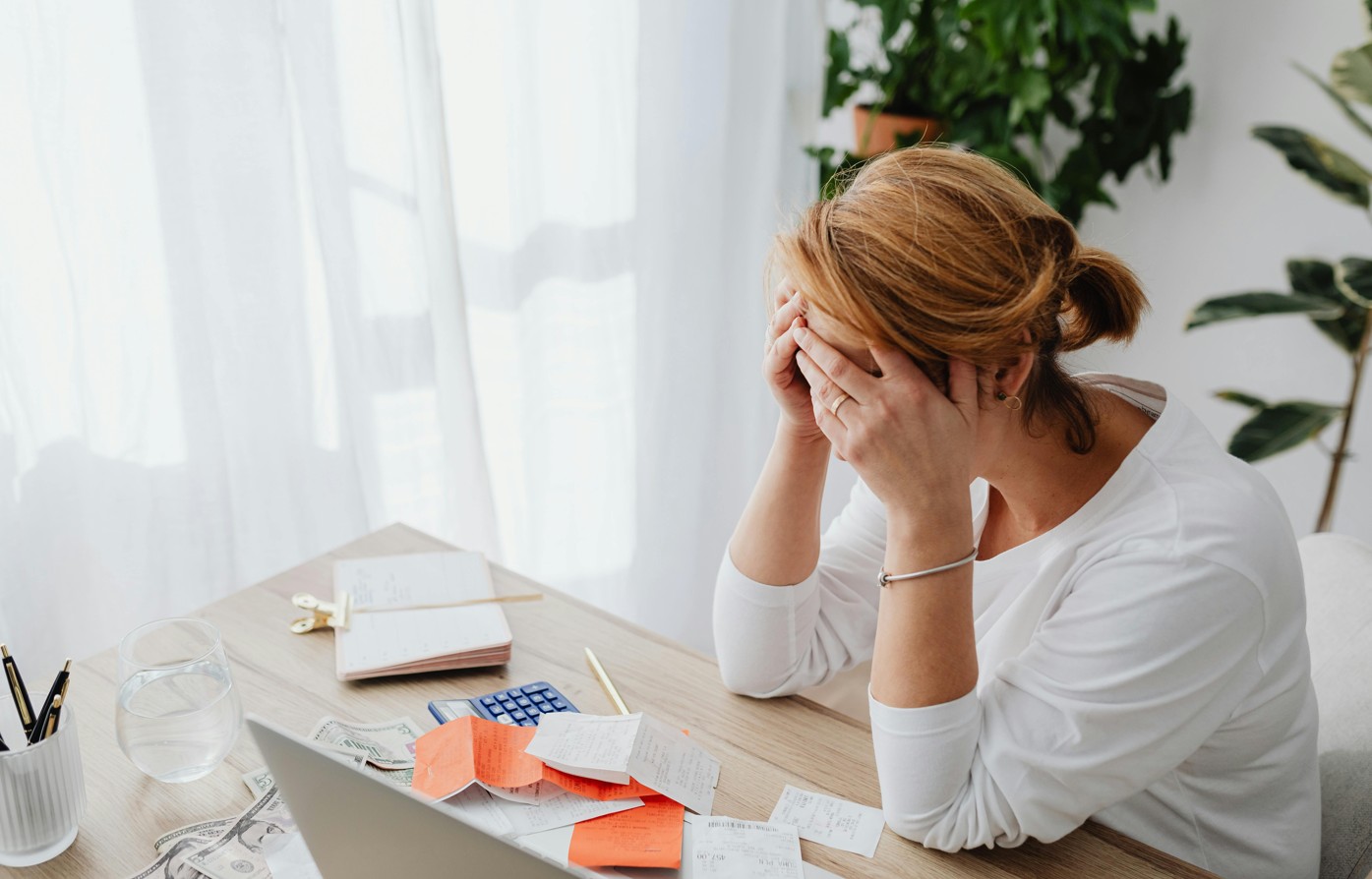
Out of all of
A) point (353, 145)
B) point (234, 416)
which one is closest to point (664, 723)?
point (234, 416)

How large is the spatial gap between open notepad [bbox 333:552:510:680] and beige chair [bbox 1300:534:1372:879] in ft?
2.83

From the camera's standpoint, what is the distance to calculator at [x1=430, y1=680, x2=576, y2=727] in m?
1.07

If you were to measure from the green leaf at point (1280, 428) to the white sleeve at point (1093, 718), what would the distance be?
4.71 ft

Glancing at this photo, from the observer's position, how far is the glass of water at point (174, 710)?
3.08ft

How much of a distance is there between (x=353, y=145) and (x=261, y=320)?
0.32m

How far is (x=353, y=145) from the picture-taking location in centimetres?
170

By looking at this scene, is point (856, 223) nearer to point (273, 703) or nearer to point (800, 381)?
point (800, 381)

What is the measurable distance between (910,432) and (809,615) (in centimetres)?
32

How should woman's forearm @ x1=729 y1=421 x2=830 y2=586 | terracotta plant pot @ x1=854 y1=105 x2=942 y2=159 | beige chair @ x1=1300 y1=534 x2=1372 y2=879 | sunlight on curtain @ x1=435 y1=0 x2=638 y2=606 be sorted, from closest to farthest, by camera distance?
1. beige chair @ x1=1300 y1=534 x2=1372 y2=879
2. woman's forearm @ x1=729 y1=421 x2=830 y2=586
3. sunlight on curtain @ x1=435 y1=0 x2=638 y2=606
4. terracotta plant pot @ x1=854 y1=105 x2=942 y2=159

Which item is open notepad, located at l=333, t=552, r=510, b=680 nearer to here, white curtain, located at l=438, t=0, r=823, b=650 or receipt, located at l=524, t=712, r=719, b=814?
receipt, located at l=524, t=712, r=719, b=814

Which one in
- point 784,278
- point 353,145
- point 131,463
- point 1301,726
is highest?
point 353,145

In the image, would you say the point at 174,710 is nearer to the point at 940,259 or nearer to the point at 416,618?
the point at 416,618

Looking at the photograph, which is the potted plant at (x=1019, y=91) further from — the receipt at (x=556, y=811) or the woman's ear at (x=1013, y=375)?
the receipt at (x=556, y=811)

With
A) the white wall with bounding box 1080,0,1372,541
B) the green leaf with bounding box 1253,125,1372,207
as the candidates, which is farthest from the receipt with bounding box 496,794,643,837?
the green leaf with bounding box 1253,125,1372,207
